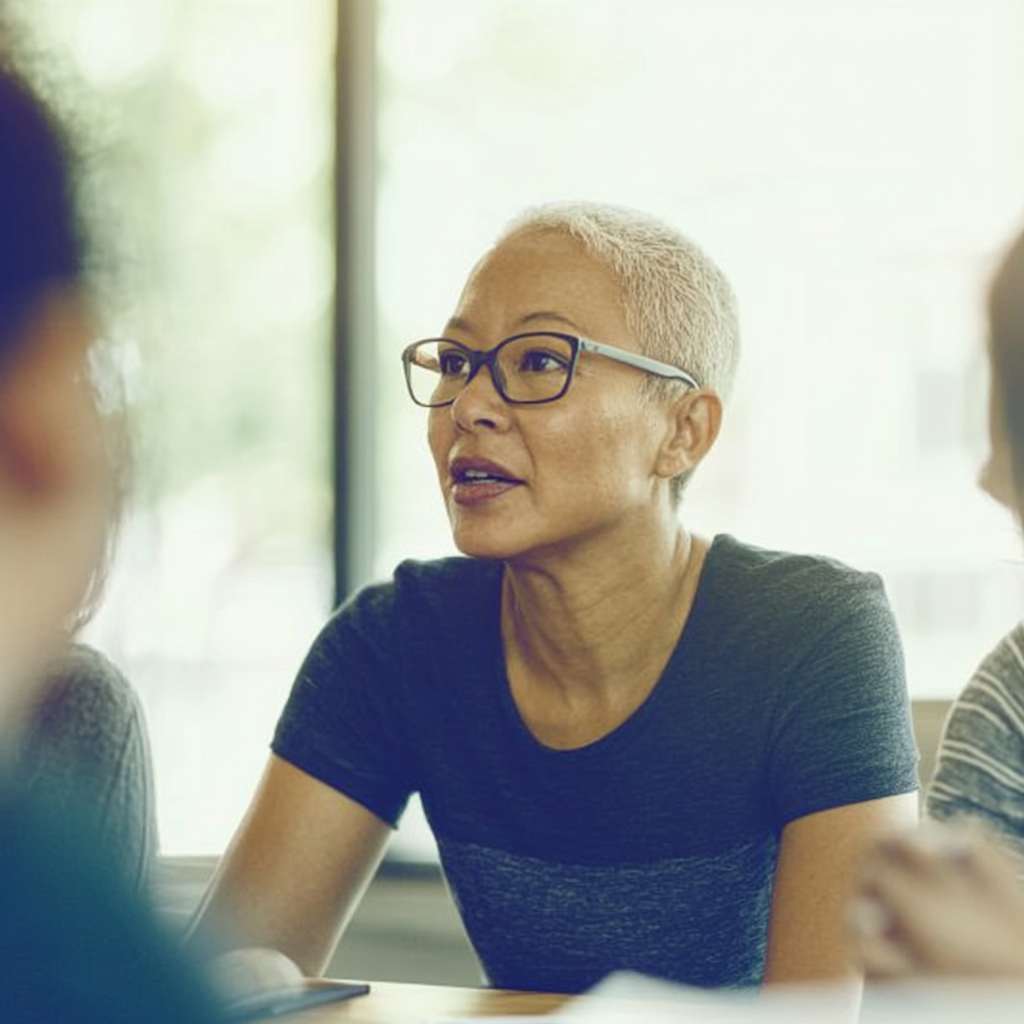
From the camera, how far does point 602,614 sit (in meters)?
1.99

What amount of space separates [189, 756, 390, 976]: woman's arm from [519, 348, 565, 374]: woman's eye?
1.84 ft

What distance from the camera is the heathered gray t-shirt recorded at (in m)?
1.81

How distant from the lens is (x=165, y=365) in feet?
2.63

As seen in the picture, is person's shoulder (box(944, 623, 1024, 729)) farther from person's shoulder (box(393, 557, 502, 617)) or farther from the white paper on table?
person's shoulder (box(393, 557, 502, 617))

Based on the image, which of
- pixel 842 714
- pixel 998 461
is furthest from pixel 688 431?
pixel 998 461

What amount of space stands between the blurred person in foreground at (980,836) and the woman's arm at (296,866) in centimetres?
70

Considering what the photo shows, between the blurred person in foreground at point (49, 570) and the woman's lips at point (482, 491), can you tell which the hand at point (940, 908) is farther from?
the woman's lips at point (482, 491)

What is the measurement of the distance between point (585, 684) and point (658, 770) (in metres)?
0.16

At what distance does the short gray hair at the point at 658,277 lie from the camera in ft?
6.56

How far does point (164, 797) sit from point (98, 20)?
5.96 feet

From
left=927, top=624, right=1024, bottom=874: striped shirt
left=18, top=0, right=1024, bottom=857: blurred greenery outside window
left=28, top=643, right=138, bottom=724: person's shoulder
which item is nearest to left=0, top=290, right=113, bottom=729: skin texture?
left=28, top=643, right=138, bottom=724: person's shoulder

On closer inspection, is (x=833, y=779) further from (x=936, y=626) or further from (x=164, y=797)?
(x=164, y=797)

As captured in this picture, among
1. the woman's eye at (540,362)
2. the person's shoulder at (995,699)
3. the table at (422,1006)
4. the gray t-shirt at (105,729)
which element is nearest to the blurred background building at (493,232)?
the woman's eye at (540,362)

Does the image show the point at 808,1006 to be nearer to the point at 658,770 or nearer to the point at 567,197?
the point at 658,770
